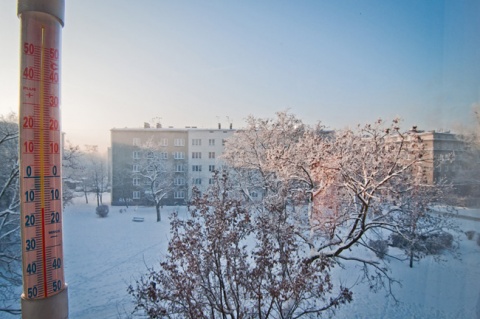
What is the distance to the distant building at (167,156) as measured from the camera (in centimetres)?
710

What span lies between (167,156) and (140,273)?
550 centimetres

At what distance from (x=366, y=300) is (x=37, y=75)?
11.5ft

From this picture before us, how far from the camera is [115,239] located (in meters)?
4.84

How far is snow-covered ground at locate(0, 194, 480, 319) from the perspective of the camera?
3.56 feet

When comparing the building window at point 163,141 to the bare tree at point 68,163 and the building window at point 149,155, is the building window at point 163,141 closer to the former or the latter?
the building window at point 149,155

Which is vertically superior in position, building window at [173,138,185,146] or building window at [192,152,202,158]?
building window at [173,138,185,146]

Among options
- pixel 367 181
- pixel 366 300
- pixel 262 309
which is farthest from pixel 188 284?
pixel 366 300

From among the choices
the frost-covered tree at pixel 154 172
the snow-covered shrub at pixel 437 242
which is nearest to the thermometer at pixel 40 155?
the snow-covered shrub at pixel 437 242

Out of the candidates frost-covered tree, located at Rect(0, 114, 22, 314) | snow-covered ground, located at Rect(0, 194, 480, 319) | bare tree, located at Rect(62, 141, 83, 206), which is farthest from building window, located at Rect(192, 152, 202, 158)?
frost-covered tree, located at Rect(0, 114, 22, 314)

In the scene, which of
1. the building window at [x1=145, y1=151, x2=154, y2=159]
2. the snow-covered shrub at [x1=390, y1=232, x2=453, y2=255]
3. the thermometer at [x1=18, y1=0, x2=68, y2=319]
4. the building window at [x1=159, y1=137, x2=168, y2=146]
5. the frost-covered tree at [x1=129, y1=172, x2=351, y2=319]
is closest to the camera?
the thermometer at [x1=18, y1=0, x2=68, y2=319]

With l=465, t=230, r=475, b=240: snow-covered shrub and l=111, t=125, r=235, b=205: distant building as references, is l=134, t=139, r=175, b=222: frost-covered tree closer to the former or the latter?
l=111, t=125, r=235, b=205: distant building

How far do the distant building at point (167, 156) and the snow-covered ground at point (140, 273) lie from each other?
156cm

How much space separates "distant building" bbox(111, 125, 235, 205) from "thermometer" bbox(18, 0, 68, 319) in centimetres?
638

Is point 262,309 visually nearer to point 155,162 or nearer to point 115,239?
point 115,239
